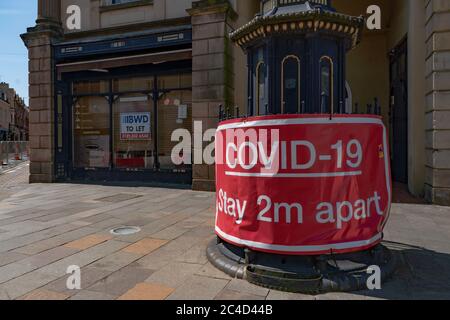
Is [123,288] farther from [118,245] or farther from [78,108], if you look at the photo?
[78,108]

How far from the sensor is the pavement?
3.45 m

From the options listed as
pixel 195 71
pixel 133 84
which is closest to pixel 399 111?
pixel 195 71

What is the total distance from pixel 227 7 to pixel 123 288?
9.16m

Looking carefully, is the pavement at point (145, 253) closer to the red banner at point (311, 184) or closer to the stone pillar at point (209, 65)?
the red banner at point (311, 184)

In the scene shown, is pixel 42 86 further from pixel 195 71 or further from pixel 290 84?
pixel 290 84

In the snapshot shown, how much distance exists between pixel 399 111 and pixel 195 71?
23.2ft

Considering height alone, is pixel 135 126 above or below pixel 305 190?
above

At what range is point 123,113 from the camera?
1283 cm

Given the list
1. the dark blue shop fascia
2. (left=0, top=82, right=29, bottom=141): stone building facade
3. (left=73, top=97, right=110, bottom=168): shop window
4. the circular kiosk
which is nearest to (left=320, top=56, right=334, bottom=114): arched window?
the circular kiosk

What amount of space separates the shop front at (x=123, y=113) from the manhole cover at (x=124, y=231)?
563 cm

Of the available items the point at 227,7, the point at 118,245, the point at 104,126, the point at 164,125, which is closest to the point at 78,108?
the point at 104,126

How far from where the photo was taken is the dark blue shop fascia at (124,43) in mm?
11172

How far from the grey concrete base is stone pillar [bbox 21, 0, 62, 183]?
1154cm

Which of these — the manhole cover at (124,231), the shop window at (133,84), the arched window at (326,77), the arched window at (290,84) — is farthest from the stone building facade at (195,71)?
the arched window at (290,84)
